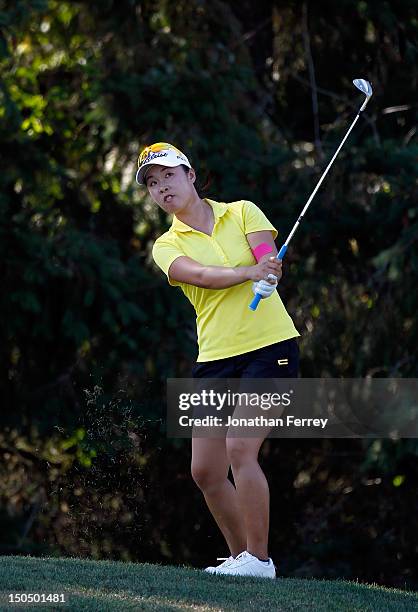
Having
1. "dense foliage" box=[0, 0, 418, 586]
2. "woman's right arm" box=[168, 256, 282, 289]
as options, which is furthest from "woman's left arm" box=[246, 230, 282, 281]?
"dense foliage" box=[0, 0, 418, 586]

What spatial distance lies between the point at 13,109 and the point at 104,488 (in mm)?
3711

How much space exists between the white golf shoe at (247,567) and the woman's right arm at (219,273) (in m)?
1.14

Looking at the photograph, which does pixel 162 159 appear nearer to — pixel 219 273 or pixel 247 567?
pixel 219 273

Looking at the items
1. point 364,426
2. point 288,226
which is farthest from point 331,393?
point 288,226

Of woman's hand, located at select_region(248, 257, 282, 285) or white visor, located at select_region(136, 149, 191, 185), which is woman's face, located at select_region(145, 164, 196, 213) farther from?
woman's hand, located at select_region(248, 257, 282, 285)

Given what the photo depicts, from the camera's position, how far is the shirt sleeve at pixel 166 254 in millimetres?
5129

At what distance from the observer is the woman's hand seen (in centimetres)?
486

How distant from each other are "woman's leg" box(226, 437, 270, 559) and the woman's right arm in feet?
2.09

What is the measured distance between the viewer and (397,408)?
9.61 metres

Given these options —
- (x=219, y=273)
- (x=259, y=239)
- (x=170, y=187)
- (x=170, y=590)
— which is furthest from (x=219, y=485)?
(x=170, y=187)

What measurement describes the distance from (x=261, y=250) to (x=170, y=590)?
1.39 meters

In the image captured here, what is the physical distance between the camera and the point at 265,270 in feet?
16.0

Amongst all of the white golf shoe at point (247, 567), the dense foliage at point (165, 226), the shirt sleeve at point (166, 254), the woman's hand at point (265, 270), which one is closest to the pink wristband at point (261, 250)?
the woman's hand at point (265, 270)

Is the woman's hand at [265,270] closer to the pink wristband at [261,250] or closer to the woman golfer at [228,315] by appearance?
the woman golfer at [228,315]
